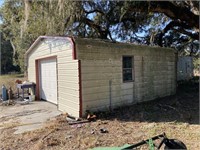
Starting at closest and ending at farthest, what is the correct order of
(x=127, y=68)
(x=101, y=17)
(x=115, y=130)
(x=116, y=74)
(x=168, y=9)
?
(x=115, y=130), (x=168, y=9), (x=116, y=74), (x=127, y=68), (x=101, y=17)

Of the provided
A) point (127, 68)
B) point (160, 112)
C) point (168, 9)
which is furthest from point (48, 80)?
point (168, 9)

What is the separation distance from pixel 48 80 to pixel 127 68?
13.4 feet

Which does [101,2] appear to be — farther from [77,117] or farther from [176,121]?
[176,121]

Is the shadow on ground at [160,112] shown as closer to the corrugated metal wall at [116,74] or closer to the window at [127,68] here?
the corrugated metal wall at [116,74]

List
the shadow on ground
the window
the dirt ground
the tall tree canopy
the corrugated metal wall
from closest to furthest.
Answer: the dirt ground
the tall tree canopy
the shadow on ground
the corrugated metal wall
the window

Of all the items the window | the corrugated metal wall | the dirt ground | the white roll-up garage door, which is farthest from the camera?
the white roll-up garage door

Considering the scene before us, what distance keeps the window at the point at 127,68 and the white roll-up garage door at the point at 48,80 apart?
3194mm

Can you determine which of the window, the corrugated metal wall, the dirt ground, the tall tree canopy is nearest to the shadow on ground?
the dirt ground

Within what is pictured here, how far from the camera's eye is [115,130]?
19.9ft

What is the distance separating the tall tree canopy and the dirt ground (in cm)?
335

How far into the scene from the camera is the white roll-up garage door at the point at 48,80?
404 inches

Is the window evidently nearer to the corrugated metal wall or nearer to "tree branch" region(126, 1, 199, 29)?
the corrugated metal wall

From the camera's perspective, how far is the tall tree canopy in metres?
6.81

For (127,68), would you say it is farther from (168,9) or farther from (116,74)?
(168,9)
